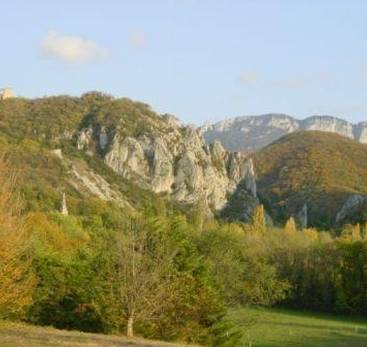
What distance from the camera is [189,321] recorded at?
108ft

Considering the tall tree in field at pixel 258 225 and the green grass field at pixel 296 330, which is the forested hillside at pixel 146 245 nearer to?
the tall tree in field at pixel 258 225

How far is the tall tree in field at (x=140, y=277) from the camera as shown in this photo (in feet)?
96.1

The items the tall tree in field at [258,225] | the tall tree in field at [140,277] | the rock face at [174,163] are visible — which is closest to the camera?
the tall tree in field at [140,277]

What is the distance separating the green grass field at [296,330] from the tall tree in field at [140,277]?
985 centimetres

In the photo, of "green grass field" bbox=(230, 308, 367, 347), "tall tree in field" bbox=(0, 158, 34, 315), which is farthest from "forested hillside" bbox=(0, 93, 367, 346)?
"green grass field" bbox=(230, 308, 367, 347)

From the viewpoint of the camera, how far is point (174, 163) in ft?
616

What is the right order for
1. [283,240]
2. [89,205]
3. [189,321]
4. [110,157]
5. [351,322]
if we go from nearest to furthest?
[189,321], [351,322], [283,240], [89,205], [110,157]

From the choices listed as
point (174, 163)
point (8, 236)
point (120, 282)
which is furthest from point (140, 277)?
point (174, 163)

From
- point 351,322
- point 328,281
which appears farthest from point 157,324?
point 328,281

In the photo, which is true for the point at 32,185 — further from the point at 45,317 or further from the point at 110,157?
the point at 45,317

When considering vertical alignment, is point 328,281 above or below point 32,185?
below

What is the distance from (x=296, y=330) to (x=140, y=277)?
114 ft

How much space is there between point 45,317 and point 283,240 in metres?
70.6

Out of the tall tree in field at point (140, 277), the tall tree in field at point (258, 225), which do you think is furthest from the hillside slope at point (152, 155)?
the tall tree in field at point (140, 277)
